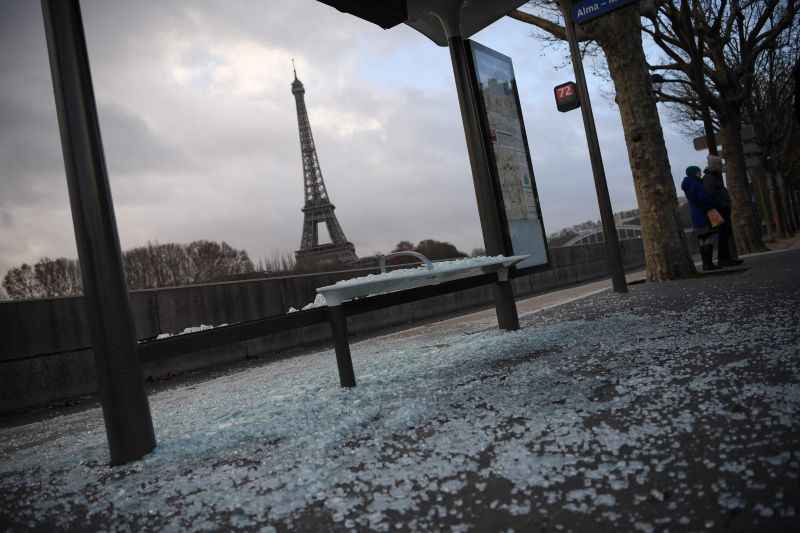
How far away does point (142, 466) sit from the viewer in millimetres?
2471

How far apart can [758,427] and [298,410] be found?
2.21 meters

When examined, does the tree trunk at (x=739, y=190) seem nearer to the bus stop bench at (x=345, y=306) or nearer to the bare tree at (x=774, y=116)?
the bare tree at (x=774, y=116)

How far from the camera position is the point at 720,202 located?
31.9 ft

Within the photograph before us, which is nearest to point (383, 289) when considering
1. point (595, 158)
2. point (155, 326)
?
point (155, 326)

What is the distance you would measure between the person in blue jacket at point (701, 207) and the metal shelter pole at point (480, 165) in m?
6.08

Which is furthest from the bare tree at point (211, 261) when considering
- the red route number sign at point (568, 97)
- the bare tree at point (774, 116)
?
the bare tree at point (774, 116)

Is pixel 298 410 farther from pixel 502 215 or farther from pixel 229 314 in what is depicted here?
pixel 229 314

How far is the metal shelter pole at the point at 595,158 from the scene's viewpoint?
7746 millimetres

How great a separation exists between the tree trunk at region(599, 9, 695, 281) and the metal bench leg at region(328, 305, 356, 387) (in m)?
6.75

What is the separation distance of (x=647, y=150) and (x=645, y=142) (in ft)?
0.43

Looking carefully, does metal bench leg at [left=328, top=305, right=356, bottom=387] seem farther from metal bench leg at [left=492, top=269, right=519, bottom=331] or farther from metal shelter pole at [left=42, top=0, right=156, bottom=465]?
metal bench leg at [left=492, top=269, right=519, bottom=331]

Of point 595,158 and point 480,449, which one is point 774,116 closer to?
point 595,158

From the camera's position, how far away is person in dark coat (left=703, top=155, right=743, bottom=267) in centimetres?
973

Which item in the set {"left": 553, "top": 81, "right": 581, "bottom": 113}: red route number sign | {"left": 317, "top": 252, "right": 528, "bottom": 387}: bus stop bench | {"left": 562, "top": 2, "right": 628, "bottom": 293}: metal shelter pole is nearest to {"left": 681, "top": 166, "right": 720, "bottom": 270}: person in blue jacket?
{"left": 562, "top": 2, "right": 628, "bottom": 293}: metal shelter pole
